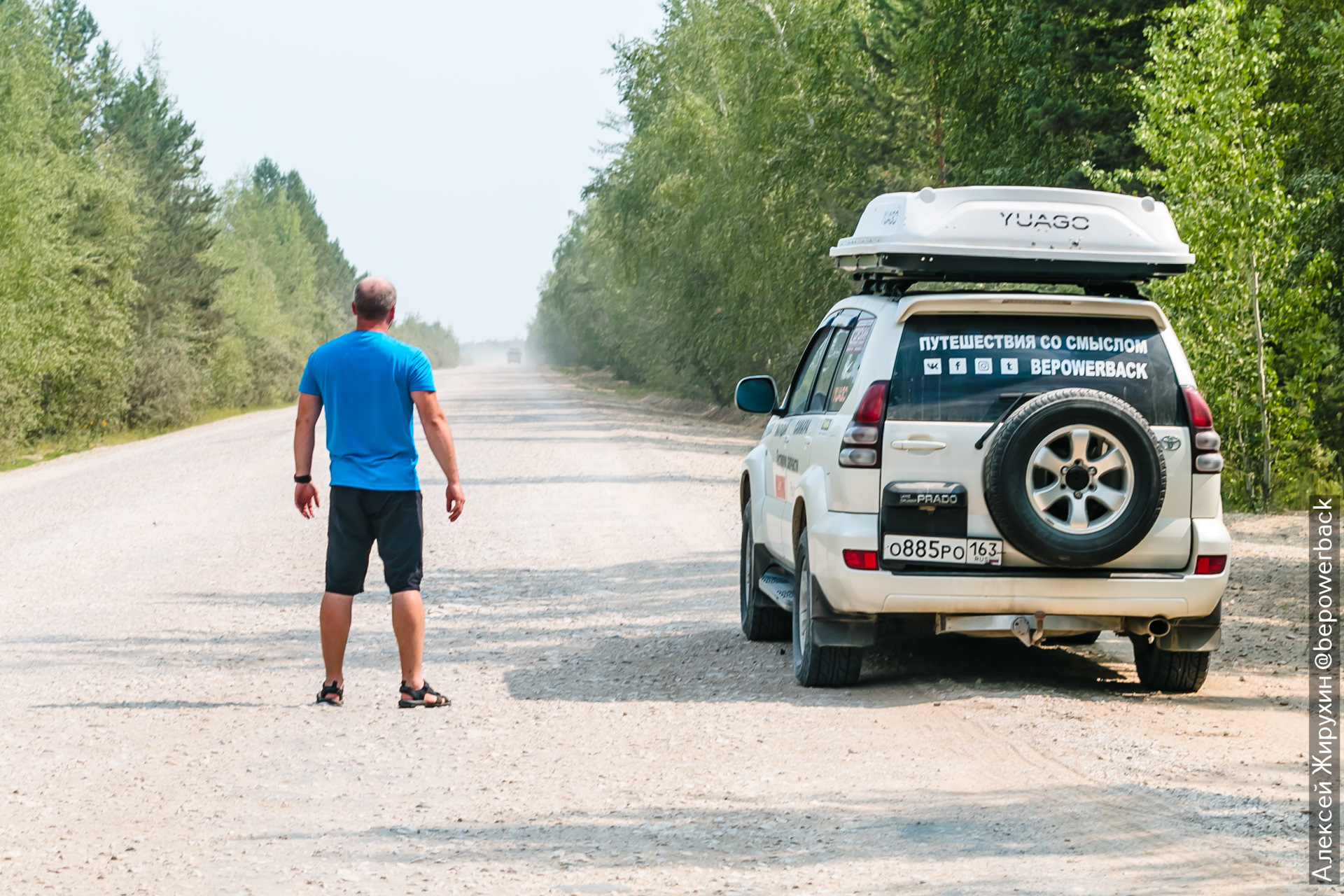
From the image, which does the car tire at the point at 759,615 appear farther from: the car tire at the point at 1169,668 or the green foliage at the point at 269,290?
the green foliage at the point at 269,290

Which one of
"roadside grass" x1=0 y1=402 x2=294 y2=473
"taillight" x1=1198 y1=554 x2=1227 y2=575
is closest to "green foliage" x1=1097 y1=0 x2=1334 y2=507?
"taillight" x1=1198 y1=554 x2=1227 y2=575

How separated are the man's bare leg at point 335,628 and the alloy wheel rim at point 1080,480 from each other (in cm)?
336

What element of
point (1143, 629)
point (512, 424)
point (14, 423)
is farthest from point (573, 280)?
point (1143, 629)

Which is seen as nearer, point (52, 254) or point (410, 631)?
point (410, 631)

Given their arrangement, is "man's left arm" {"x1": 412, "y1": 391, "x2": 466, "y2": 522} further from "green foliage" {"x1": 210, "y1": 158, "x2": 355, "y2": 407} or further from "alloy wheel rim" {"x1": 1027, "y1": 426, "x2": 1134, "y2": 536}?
"green foliage" {"x1": 210, "y1": 158, "x2": 355, "y2": 407}

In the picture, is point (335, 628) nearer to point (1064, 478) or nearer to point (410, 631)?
point (410, 631)

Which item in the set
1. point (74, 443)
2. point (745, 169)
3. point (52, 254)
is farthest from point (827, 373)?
point (74, 443)

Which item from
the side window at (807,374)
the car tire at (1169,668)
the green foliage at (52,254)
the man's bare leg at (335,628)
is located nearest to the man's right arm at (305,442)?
the man's bare leg at (335,628)

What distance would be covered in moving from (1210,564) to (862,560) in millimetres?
1683

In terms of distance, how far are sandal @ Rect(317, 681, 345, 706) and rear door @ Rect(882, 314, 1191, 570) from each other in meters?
2.91

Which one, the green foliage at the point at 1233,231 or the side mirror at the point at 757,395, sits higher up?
the green foliage at the point at 1233,231

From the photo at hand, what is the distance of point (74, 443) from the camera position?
3544cm

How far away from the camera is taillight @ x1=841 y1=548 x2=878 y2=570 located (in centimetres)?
684

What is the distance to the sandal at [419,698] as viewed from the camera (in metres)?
7.02
